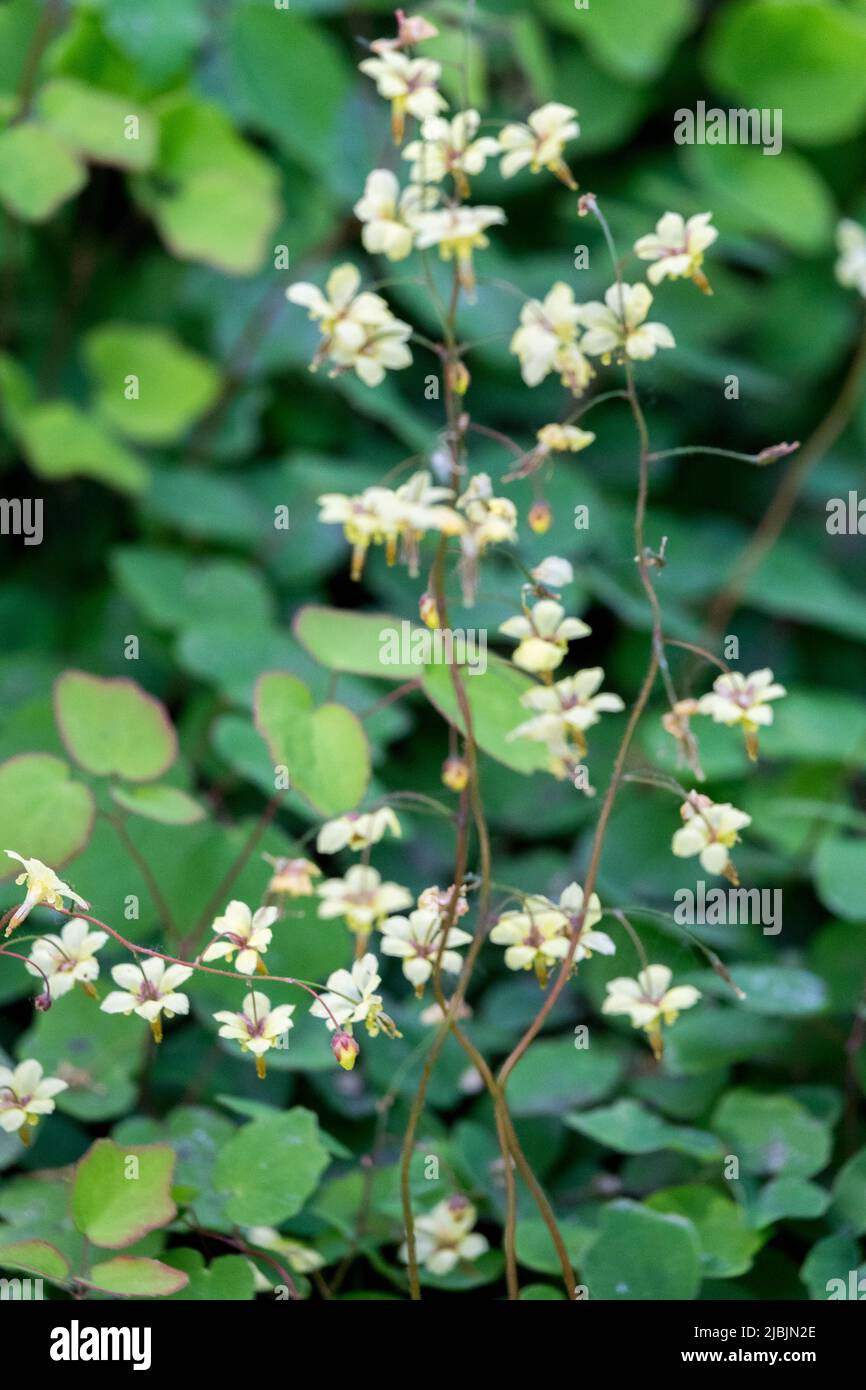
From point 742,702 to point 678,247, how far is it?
0.75ft

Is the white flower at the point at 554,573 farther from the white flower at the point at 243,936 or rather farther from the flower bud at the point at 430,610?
the white flower at the point at 243,936

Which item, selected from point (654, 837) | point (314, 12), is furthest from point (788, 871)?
point (314, 12)

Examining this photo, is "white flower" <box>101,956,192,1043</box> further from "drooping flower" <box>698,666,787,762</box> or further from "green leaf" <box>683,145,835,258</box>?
"green leaf" <box>683,145,835,258</box>

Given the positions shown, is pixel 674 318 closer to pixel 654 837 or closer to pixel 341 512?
pixel 654 837

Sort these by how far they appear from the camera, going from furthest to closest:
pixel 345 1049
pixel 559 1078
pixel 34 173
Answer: pixel 34 173
pixel 559 1078
pixel 345 1049

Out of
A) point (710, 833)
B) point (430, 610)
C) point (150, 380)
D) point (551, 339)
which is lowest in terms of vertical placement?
point (710, 833)

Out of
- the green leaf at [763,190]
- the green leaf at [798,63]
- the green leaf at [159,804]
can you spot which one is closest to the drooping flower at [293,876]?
the green leaf at [159,804]

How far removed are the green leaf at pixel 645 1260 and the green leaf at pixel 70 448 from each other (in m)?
0.78

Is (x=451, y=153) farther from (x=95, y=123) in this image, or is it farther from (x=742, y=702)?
(x=95, y=123)

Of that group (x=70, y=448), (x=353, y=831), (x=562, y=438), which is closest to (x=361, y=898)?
(x=353, y=831)

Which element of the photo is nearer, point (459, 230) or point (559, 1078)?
point (459, 230)

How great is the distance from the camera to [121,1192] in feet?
2.33

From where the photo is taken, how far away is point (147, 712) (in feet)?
2.78
